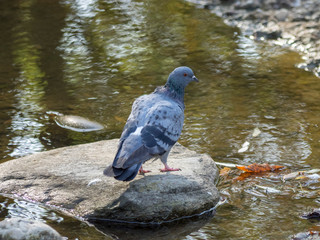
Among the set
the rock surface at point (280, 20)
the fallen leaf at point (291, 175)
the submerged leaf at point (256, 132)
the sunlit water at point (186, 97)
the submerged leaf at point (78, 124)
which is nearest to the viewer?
the sunlit water at point (186, 97)

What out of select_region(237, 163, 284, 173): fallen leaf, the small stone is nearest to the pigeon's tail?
select_region(237, 163, 284, 173): fallen leaf

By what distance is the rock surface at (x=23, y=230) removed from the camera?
4.41m

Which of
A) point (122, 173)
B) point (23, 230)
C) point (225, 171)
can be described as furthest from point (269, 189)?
point (23, 230)

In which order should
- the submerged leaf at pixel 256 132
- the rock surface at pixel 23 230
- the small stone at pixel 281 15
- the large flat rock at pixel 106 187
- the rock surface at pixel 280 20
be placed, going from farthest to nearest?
1. the small stone at pixel 281 15
2. the rock surface at pixel 280 20
3. the submerged leaf at pixel 256 132
4. the large flat rock at pixel 106 187
5. the rock surface at pixel 23 230

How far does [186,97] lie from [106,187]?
11.2 ft

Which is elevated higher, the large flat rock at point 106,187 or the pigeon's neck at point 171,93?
the pigeon's neck at point 171,93

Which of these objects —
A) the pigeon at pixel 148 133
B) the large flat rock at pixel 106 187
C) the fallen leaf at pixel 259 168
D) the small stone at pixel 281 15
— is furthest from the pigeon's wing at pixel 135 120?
the small stone at pixel 281 15

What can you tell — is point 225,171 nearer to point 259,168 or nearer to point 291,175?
point 259,168

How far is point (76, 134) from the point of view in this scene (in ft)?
24.3

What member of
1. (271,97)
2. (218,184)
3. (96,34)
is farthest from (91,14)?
(218,184)

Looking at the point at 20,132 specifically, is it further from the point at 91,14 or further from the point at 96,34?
the point at 91,14

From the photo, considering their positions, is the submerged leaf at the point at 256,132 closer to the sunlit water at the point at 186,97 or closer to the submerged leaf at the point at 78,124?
the sunlit water at the point at 186,97

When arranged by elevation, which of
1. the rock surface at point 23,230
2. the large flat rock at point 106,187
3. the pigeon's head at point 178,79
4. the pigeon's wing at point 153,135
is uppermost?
the pigeon's head at point 178,79

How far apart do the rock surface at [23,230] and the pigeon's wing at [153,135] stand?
32.5 inches
